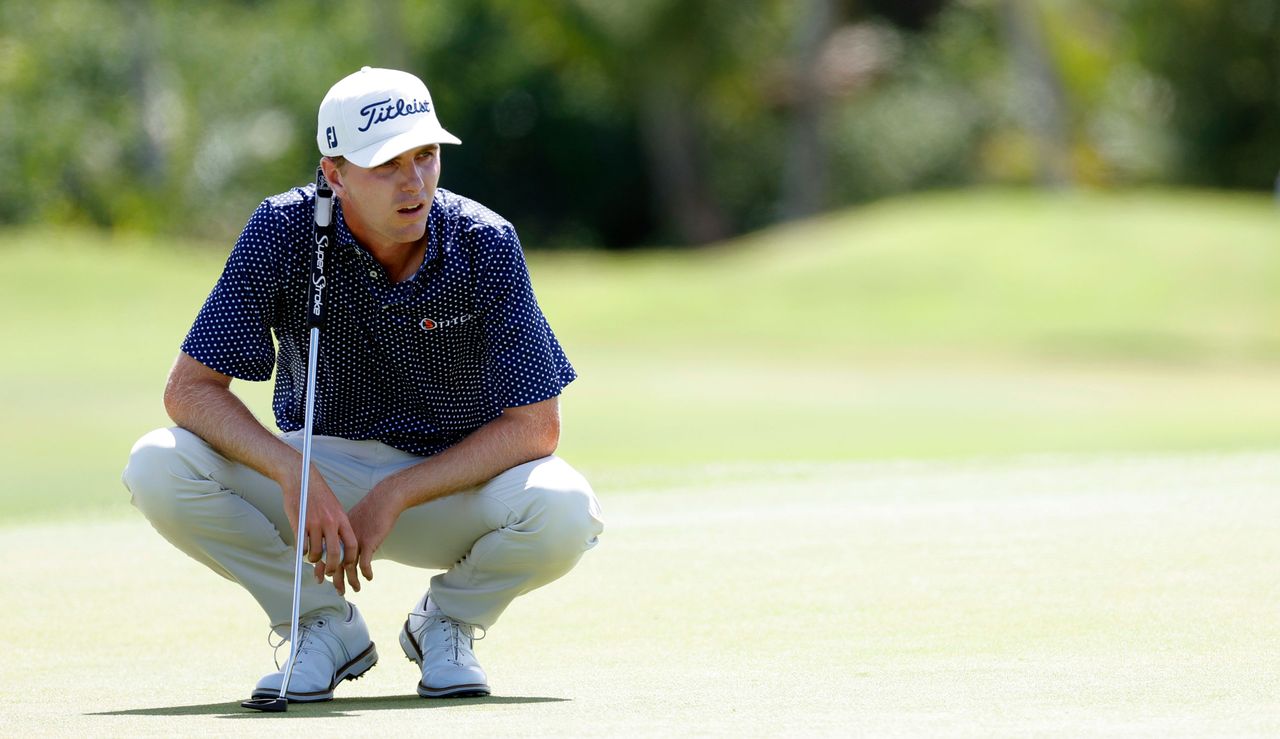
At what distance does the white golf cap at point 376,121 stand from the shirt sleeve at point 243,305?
0.81ft

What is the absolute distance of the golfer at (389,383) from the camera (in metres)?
4.62

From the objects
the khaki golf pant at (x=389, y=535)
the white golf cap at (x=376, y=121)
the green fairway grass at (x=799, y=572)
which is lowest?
the green fairway grass at (x=799, y=572)

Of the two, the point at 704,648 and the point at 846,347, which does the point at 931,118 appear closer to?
the point at 846,347

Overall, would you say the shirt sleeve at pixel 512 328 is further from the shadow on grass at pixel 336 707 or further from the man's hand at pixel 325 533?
the shadow on grass at pixel 336 707

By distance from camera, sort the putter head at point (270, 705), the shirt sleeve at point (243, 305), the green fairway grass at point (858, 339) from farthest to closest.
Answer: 1. the green fairway grass at point (858, 339)
2. the shirt sleeve at point (243, 305)
3. the putter head at point (270, 705)

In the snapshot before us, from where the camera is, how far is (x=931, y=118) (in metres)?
40.2

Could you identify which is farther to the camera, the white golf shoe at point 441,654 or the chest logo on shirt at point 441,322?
the chest logo on shirt at point 441,322

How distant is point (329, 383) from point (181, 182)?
1226 inches

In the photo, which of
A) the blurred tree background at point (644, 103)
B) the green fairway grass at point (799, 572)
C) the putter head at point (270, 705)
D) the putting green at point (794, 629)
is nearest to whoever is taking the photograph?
the putting green at point (794, 629)

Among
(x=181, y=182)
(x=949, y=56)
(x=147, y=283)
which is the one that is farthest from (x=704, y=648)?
(x=949, y=56)

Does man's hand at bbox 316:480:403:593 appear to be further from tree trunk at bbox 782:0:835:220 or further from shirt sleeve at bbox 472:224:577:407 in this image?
tree trunk at bbox 782:0:835:220

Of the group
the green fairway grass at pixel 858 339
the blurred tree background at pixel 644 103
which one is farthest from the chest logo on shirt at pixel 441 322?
the blurred tree background at pixel 644 103

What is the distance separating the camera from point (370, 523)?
4684 mm

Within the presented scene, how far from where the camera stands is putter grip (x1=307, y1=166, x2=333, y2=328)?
4629 mm
